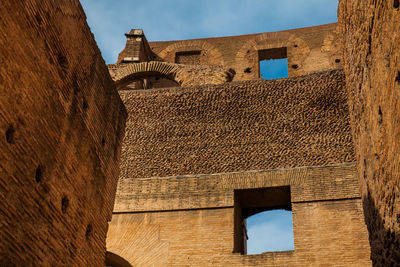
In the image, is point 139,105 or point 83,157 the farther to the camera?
point 139,105

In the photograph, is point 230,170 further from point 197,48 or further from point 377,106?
point 197,48

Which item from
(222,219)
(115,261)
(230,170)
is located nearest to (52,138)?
(222,219)

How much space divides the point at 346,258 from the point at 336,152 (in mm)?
2267

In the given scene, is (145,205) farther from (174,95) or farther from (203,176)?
(174,95)

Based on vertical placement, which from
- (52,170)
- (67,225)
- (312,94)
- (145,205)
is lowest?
(67,225)

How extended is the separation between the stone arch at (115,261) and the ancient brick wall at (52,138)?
366 centimetres

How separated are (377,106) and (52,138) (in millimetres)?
2533

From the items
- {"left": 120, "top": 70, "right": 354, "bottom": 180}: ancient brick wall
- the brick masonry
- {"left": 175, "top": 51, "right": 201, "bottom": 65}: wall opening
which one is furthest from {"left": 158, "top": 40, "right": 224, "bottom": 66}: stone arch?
{"left": 120, "top": 70, "right": 354, "bottom": 180}: ancient brick wall

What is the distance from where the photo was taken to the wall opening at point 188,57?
1972 centimetres

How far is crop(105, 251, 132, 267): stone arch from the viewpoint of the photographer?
28.9 ft

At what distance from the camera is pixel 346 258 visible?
774 cm

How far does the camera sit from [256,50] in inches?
738

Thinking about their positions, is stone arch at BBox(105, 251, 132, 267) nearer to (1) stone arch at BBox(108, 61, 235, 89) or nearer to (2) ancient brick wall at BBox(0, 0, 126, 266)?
(2) ancient brick wall at BBox(0, 0, 126, 266)

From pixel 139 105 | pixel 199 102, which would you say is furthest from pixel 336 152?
pixel 139 105
